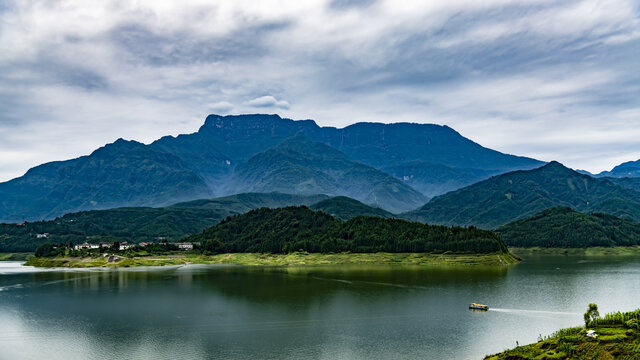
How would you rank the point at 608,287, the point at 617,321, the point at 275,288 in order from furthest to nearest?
1. the point at 275,288
2. the point at 608,287
3. the point at 617,321

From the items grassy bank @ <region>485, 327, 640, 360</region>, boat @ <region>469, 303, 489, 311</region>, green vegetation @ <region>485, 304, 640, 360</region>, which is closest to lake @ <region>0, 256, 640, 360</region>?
boat @ <region>469, 303, 489, 311</region>

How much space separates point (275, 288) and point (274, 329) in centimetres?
6085

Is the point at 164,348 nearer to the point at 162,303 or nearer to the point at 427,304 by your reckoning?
the point at 162,303

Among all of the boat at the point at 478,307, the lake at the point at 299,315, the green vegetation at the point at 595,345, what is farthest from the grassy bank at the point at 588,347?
the boat at the point at 478,307

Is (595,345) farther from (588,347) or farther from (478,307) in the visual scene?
(478,307)

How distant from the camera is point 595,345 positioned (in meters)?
62.3

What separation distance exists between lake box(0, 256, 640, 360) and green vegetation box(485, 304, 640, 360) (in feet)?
43.7

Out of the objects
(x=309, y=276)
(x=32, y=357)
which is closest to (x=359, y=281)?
(x=309, y=276)

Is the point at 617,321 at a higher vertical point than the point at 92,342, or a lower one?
higher

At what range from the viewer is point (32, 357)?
81688mm

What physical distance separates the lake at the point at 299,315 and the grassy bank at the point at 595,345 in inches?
527

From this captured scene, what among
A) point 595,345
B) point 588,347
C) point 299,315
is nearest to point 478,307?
point 299,315

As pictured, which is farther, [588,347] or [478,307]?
[478,307]

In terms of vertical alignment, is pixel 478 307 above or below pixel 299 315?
above
